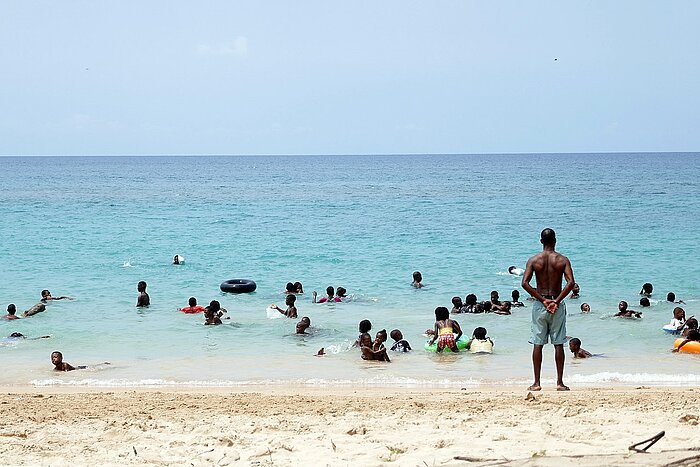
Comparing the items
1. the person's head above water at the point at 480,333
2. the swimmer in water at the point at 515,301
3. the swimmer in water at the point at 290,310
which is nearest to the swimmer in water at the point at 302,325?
the swimmer in water at the point at 290,310

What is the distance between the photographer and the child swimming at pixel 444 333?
13820 millimetres

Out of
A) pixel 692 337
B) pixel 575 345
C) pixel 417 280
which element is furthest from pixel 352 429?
pixel 417 280

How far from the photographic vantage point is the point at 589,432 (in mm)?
7352

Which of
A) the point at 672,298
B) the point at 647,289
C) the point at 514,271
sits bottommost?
the point at 672,298

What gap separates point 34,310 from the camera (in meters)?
18.0

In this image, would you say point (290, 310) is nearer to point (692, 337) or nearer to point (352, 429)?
point (692, 337)

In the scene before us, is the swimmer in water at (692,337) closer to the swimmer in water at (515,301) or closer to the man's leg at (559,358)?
the man's leg at (559,358)

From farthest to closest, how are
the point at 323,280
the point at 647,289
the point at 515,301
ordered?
the point at 323,280
the point at 647,289
the point at 515,301

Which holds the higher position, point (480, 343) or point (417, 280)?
point (417, 280)

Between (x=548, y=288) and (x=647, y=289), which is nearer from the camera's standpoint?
(x=548, y=288)

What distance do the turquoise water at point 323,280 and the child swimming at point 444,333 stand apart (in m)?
0.29

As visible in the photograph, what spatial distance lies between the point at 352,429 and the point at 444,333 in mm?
6279

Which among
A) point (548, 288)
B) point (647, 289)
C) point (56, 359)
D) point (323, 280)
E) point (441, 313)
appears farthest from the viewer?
point (323, 280)

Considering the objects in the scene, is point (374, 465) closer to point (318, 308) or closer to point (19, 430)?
point (19, 430)
